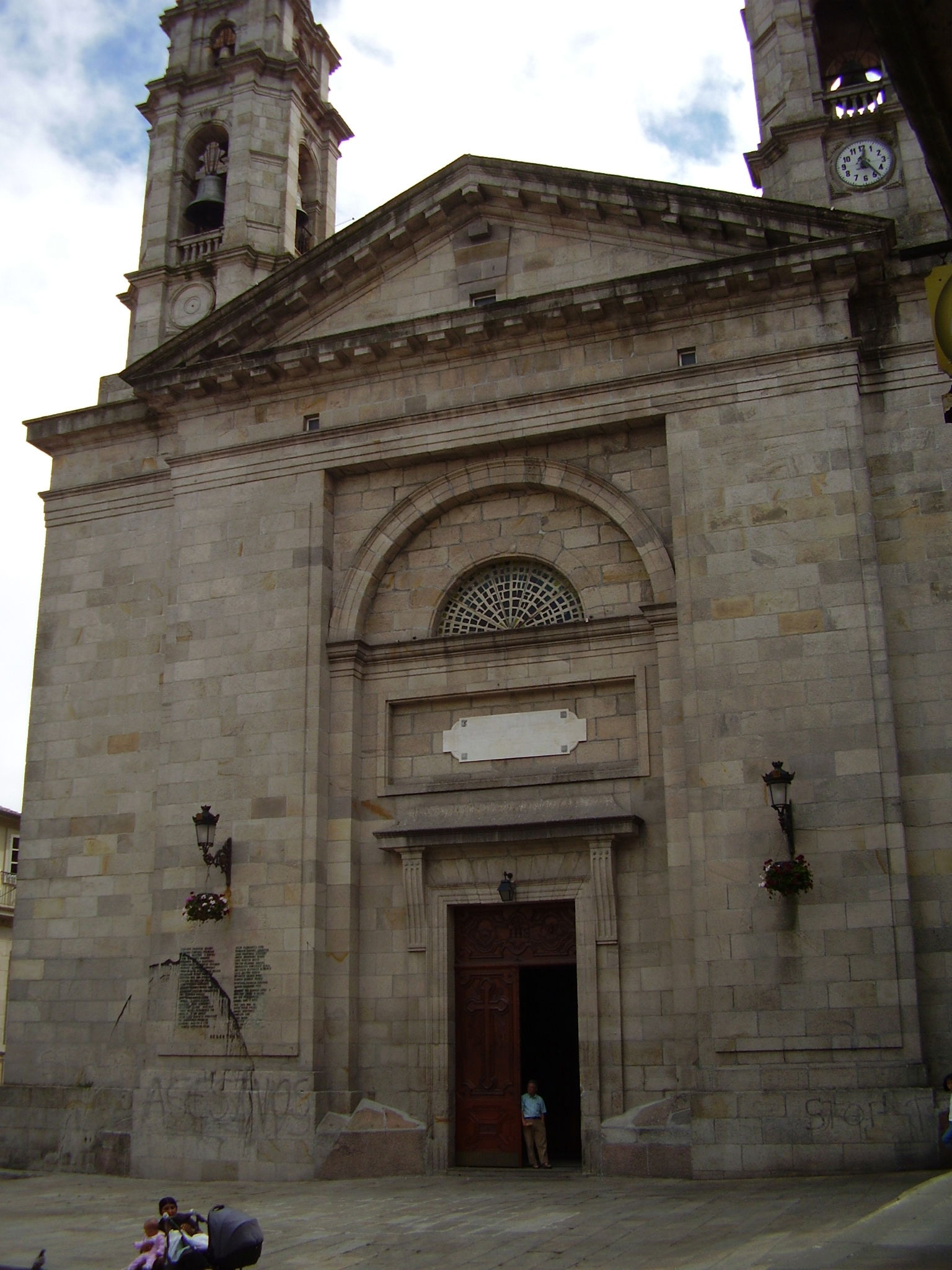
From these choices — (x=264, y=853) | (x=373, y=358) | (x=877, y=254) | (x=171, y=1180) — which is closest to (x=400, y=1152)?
(x=171, y=1180)

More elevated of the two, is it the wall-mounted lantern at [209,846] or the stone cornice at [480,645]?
the stone cornice at [480,645]

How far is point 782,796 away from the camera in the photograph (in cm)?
1589

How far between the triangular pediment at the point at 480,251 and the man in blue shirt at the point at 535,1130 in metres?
11.6

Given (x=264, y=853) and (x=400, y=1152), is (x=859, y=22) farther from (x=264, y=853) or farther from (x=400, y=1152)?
(x=400, y=1152)

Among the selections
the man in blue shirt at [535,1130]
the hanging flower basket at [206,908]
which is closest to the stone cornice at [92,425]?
the hanging flower basket at [206,908]

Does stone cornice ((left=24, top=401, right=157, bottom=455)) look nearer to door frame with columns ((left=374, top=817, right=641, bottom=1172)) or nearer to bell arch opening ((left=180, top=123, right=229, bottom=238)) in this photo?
bell arch opening ((left=180, top=123, right=229, bottom=238))

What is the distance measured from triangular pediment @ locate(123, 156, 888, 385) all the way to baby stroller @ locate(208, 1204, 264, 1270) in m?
13.6

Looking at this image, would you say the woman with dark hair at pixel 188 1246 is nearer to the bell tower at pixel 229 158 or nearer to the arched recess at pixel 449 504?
the arched recess at pixel 449 504

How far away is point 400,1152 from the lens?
685 inches

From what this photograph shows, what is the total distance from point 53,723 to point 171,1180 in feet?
25.7

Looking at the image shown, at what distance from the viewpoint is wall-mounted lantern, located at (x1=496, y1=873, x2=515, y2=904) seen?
17.9m

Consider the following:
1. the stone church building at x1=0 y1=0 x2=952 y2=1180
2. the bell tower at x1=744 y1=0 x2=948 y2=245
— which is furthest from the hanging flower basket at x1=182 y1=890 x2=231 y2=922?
the bell tower at x1=744 y1=0 x2=948 y2=245

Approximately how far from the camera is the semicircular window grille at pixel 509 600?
63.1 ft

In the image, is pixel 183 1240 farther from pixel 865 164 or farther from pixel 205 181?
pixel 205 181
